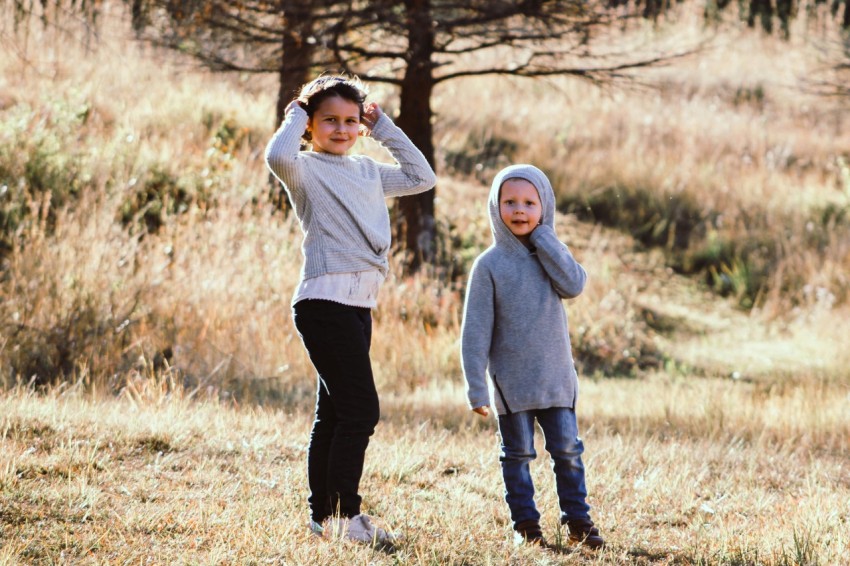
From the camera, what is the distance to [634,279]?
12531 millimetres

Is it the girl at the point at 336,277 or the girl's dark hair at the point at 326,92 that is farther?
the girl's dark hair at the point at 326,92

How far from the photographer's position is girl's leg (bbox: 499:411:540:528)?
375cm

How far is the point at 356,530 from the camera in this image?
3.58 metres

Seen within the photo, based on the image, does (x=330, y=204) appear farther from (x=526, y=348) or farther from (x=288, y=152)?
(x=526, y=348)

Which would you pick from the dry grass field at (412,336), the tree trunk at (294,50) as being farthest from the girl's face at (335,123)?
the tree trunk at (294,50)

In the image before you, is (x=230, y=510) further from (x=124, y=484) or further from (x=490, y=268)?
(x=490, y=268)

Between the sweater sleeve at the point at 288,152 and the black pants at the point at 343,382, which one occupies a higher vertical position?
the sweater sleeve at the point at 288,152

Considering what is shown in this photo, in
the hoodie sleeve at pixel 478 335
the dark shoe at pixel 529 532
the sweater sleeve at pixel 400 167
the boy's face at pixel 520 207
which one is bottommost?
the dark shoe at pixel 529 532

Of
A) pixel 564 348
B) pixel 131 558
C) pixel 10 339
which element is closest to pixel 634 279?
pixel 10 339

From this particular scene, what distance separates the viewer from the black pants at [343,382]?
3535 mm

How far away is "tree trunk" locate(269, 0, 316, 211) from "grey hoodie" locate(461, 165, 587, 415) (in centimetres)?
499

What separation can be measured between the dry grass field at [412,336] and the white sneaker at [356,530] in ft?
0.25

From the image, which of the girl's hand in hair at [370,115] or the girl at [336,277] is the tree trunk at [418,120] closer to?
the girl's hand in hair at [370,115]

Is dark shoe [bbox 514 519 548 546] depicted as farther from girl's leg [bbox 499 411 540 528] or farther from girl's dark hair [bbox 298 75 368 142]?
girl's dark hair [bbox 298 75 368 142]
